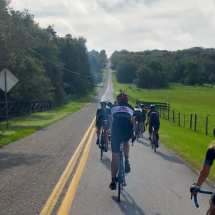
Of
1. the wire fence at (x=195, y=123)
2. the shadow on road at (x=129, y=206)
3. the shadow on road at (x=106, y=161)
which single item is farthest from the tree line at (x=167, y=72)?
the shadow on road at (x=129, y=206)

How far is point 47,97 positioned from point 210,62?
114 meters

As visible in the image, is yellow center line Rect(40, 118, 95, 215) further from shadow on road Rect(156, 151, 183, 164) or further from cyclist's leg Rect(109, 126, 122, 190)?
shadow on road Rect(156, 151, 183, 164)

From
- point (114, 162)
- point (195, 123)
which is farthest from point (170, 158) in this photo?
point (195, 123)

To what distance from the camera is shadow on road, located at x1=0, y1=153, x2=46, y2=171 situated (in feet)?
29.7

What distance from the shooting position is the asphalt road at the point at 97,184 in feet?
18.3

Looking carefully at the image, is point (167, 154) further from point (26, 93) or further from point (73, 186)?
point (26, 93)

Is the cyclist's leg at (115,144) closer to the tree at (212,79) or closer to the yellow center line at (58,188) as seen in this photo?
the yellow center line at (58,188)

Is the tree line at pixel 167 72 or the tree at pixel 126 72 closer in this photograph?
the tree line at pixel 167 72

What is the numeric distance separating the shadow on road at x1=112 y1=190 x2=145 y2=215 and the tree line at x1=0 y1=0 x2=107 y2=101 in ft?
39.9

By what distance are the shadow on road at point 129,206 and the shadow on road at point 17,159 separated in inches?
155

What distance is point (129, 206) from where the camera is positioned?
573cm

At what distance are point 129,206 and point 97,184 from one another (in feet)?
4.87

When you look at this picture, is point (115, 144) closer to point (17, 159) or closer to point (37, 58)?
point (17, 159)

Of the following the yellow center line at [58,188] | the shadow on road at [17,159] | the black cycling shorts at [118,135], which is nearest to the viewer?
the yellow center line at [58,188]
